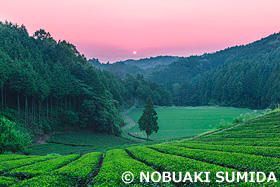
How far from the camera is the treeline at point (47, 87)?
40.3 metres

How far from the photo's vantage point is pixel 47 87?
45.1m

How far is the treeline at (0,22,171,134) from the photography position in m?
40.3

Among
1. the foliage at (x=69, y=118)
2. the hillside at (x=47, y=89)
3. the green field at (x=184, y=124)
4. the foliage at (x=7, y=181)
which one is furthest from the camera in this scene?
the green field at (x=184, y=124)

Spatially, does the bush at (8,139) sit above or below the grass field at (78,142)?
above

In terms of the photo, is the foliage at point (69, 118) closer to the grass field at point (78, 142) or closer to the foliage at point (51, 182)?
the grass field at point (78, 142)

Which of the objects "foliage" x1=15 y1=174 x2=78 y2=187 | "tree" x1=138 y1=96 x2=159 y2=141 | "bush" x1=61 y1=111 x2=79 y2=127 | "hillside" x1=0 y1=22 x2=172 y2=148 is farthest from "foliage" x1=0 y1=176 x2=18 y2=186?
"bush" x1=61 y1=111 x2=79 y2=127

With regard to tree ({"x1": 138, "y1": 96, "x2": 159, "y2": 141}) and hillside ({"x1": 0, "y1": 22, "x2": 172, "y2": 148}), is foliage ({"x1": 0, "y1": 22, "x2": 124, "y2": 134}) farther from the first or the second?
tree ({"x1": 138, "y1": 96, "x2": 159, "y2": 141})

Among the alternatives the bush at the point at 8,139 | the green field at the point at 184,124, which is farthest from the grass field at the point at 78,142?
the green field at the point at 184,124

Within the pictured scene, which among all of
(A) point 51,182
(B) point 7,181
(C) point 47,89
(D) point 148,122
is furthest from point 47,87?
(A) point 51,182

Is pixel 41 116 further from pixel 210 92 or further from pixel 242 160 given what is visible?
pixel 210 92

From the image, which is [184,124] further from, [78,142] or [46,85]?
[46,85]

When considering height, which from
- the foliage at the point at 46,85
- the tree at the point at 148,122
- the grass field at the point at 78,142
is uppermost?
the foliage at the point at 46,85

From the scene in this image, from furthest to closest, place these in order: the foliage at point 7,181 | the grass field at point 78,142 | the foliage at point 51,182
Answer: the grass field at point 78,142 < the foliage at point 7,181 < the foliage at point 51,182

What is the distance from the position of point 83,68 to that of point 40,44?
2011 centimetres
